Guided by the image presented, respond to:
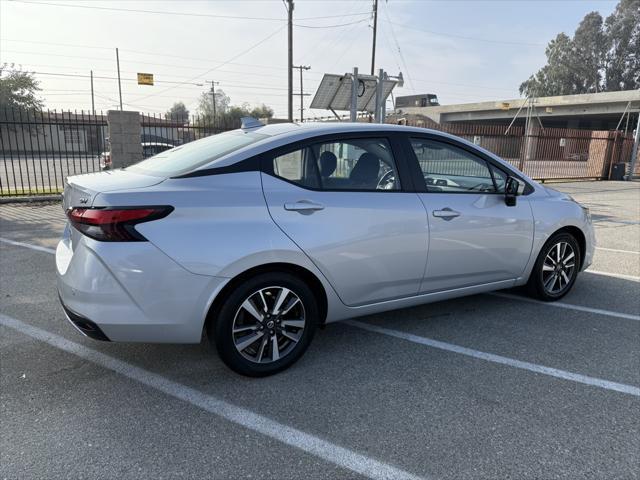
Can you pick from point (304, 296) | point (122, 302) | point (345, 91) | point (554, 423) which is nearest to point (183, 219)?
point (122, 302)

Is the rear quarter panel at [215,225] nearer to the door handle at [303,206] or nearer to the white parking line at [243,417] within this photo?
the door handle at [303,206]

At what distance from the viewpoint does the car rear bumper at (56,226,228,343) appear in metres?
2.64

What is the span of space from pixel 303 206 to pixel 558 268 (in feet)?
9.57

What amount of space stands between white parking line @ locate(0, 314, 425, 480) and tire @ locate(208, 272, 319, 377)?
1.00 ft

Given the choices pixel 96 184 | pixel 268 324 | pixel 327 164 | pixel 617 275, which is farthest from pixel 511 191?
pixel 96 184

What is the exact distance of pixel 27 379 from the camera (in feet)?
10.0

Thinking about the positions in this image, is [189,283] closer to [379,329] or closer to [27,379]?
[27,379]

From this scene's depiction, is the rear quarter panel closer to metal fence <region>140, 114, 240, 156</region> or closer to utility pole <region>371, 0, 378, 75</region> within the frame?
metal fence <region>140, 114, 240, 156</region>

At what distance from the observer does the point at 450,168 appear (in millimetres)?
4043

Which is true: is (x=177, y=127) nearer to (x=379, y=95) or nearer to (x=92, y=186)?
(x=379, y=95)

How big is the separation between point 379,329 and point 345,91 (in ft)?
20.3

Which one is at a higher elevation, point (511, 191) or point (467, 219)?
point (511, 191)

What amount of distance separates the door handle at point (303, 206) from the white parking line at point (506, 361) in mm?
1357

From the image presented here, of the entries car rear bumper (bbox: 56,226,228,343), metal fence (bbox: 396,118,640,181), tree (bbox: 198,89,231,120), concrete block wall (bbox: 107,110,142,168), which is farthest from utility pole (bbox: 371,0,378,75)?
tree (bbox: 198,89,231,120)
